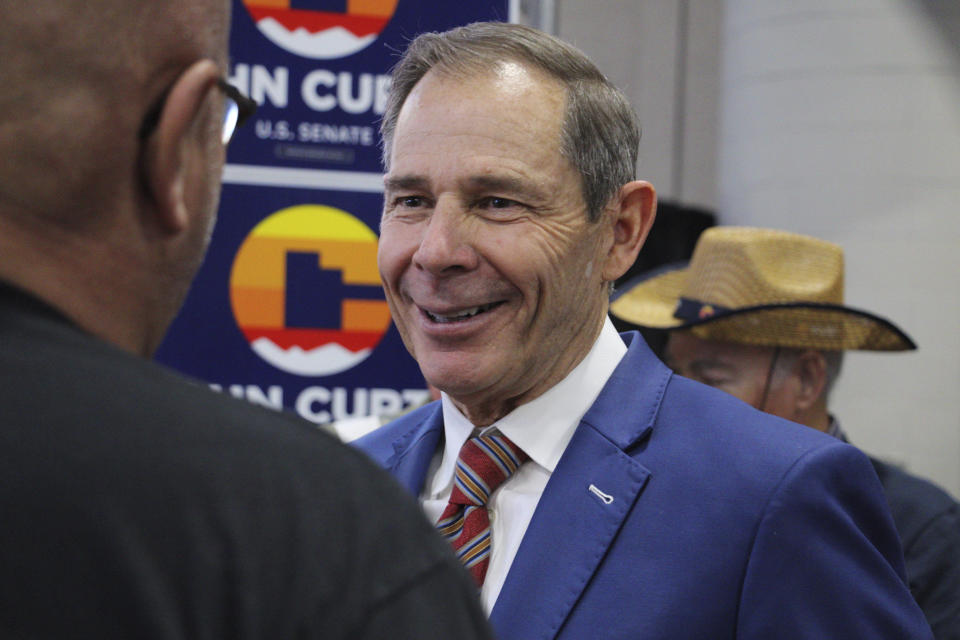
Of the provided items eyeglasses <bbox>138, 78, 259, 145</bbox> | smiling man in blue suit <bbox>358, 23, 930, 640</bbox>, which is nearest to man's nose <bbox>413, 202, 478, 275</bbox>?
smiling man in blue suit <bbox>358, 23, 930, 640</bbox>

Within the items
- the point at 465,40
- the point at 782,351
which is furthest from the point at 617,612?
→ the point at 782,351

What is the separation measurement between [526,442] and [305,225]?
0.89m

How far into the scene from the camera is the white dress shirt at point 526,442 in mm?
1679

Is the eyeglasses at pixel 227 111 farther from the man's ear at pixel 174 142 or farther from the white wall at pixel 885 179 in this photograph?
the white wall at pixel 885 179

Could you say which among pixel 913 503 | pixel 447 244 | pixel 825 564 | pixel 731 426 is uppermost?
pixel 447 244

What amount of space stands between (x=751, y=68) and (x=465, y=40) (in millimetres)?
4271

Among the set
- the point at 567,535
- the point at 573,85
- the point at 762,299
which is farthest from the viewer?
the point at 762,299

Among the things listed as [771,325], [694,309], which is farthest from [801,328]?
[694,309]

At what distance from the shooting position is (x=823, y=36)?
5.44 meters

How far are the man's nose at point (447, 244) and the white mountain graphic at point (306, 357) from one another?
0.69 meters

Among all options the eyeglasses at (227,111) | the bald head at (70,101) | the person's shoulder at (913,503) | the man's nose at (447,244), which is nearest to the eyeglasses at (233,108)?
the eyeglasses at (227,111)

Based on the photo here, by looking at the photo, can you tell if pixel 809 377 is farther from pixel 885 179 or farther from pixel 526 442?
pixel 885 179

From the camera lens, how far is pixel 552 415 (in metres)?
1.76

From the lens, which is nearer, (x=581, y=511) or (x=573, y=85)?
(x=581, y=511)
